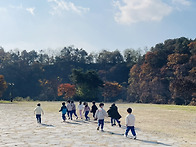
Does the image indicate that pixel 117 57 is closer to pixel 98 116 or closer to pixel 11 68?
pixel 11 68

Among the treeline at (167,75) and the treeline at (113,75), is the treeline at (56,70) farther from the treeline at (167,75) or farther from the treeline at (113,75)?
the treeline at (167,75)

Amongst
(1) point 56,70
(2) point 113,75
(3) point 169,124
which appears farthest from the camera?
(1) point 56,70

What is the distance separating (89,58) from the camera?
9181 cm

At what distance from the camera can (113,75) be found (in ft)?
262

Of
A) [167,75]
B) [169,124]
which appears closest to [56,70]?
[167,75]

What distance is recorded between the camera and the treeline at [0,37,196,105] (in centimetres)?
5141

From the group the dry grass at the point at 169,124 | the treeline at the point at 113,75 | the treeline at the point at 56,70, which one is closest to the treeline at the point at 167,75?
the treeline at the point at 113,75

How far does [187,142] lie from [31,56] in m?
90.1

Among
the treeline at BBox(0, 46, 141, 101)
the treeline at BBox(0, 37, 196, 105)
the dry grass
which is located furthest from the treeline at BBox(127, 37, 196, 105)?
the dry grass

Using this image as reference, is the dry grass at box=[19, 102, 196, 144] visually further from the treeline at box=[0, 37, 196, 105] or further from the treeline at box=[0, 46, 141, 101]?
the treeline at box=[0, 46, 141, 101]

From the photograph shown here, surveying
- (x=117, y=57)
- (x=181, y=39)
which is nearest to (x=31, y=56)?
(x=117, y=57)

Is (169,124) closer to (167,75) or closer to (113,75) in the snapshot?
(167,75)

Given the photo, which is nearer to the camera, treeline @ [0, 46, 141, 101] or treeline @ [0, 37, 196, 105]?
treeline @ [0, 37, 196, 105]

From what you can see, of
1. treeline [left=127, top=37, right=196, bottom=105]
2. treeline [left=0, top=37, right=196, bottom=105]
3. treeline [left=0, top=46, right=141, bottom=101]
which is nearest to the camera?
treeline [left=127, top=37, right=196, bottom=105]
